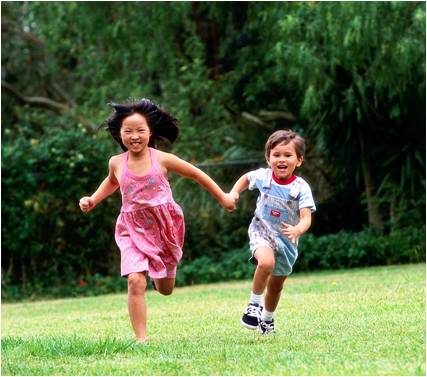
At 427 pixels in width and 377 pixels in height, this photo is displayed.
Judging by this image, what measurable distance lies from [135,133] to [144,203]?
52cm

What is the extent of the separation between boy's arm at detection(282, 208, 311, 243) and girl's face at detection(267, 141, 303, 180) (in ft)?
1.07

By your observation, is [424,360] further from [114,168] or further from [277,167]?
[114,168]

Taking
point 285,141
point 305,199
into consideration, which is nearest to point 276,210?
point 305,199

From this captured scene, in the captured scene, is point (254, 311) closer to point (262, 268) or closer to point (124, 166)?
point (262, 268)

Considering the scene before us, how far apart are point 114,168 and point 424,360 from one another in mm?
3031

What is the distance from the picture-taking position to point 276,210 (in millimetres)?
7871

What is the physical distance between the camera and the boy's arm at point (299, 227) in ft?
24.4

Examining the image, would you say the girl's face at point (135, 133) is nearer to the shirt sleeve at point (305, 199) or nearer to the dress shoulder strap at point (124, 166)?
the dress shoulder strap at point (124, 166)

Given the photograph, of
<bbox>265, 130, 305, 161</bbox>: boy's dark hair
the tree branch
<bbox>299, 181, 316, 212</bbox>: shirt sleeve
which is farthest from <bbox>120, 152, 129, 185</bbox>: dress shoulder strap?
the tree branch

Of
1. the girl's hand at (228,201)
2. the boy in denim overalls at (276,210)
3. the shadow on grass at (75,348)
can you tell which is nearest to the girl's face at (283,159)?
the boy in denim overalls at (276,210)

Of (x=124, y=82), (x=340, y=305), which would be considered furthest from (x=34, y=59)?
(x=340, y=305)

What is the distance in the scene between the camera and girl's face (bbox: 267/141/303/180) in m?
7.87

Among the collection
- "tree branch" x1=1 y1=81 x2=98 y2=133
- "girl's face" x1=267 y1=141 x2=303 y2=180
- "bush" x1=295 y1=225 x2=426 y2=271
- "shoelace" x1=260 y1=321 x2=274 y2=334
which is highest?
"girl's face" x1=267 y1=141 x2=303 y2=180

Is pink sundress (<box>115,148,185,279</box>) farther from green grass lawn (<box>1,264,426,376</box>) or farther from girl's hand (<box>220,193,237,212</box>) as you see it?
green grass lawn (<box>1,264,426,376</box>)
